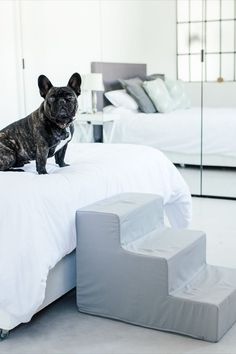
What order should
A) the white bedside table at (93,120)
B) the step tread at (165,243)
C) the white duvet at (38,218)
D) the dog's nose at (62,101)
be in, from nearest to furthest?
the white duvet at (38,218) < the step tread at (165,243) < the dog's nose at (62,101) < the white bedside table at (93,120)

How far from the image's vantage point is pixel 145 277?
2.44 m

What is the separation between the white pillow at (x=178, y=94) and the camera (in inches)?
193

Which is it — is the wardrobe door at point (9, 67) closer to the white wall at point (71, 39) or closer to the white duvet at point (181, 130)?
the white wall at point (71, 39)

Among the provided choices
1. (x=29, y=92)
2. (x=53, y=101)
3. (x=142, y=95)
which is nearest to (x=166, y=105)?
(x=142, y=95)

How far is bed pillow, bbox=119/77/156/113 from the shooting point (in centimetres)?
502

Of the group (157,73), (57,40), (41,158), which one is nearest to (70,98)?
(41,158)

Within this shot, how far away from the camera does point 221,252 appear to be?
11.6 feet

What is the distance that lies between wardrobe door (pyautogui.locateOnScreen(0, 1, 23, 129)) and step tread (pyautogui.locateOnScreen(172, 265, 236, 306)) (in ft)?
8.63

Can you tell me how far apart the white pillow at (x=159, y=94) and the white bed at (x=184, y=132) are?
7cm

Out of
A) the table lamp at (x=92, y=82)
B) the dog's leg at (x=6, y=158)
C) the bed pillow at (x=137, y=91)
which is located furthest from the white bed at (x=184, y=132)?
the dog's leg at (x=6, y=158)

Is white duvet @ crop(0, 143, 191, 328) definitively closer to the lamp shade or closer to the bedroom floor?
the bedroom floor

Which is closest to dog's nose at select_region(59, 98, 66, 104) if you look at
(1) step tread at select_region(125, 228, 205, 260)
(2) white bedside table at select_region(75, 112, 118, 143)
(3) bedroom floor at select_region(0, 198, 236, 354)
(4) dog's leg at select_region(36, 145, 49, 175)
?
(4) dog's leg at select_region(36, 145, 49, 175)

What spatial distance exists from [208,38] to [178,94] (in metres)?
0.55

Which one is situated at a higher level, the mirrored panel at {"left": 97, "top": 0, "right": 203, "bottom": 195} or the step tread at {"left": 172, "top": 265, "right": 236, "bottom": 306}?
the mirrored panel at {"left": 97, "top": 0, "right": 203, "bottom": 195}
